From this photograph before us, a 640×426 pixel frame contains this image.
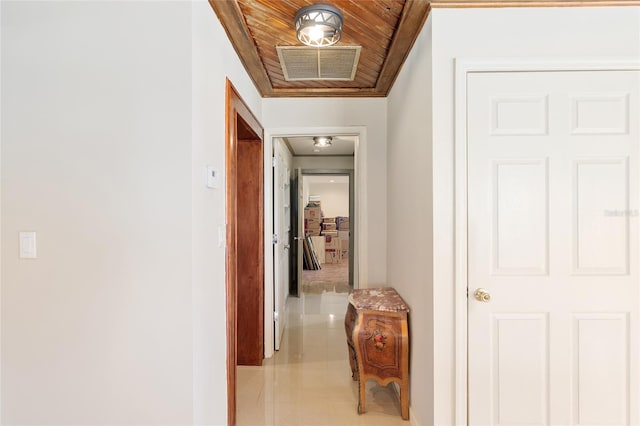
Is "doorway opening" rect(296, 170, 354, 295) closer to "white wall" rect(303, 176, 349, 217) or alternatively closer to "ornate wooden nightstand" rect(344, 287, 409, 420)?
"white wall" rect(303, 176, 349, 217)

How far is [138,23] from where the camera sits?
1.40m

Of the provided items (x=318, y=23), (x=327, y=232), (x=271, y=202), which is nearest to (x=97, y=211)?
(x=318, y=23)

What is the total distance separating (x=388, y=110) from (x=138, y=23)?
200 cm

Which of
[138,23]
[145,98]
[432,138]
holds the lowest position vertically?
[432,138]

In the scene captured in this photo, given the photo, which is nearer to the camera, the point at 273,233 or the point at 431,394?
the point at 431,394

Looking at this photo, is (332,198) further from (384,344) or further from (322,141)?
(384,344)
